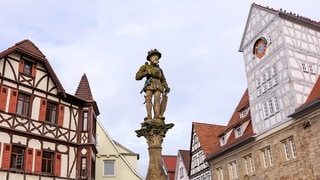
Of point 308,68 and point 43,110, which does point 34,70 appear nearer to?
point 43,110

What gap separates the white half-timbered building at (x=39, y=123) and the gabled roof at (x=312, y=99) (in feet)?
43.2

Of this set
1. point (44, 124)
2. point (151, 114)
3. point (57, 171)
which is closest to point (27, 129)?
point (44, 124)

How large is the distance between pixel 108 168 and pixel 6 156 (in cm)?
1006

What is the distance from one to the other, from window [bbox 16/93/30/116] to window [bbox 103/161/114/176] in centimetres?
905

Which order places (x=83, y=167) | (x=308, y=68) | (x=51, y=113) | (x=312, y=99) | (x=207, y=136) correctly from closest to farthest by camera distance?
1. (x=312, y=99)
2. (x=51, y=113)
3. (x=83, y=167)
4. (x=308, y=68)
5. (x=207, y=136)

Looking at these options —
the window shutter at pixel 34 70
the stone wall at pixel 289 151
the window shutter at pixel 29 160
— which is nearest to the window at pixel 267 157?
the stone wall at pixel 289 151

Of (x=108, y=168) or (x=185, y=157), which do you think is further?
(x=185, y=157)

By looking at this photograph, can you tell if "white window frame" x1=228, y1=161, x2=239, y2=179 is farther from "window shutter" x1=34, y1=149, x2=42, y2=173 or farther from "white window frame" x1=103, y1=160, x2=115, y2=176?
"window shutter" x1=34, y1=149, x2=42, y2=173

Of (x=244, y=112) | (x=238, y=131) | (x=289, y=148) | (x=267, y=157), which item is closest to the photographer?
(x=289, y=148)

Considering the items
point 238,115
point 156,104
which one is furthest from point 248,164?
point 156,104

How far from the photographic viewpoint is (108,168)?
2777 centimetres

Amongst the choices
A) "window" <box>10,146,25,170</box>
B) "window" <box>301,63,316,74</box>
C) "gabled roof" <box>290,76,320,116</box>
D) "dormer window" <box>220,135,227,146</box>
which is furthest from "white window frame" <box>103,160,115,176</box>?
"window" <box>301,63,316,74</box>

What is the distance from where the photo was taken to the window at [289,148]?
2219 cm

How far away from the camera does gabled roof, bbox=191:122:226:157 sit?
112 feet
